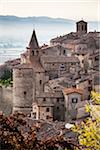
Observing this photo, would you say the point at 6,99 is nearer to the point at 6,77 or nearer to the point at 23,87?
the point at 23,87

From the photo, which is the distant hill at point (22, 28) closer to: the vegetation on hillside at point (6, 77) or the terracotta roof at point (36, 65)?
the terracotta roof at point (36, 65)

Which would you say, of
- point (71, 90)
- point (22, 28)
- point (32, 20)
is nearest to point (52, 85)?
point (71, 90)

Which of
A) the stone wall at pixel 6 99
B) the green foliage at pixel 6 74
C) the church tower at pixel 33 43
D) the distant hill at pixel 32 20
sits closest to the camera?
the distant hill at pixel 32 20

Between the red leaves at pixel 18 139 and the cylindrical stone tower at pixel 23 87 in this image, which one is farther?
the cylindrical stone tower at pixel 23 87

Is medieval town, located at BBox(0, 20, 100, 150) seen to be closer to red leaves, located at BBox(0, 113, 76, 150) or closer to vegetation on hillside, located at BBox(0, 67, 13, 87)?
vegetation on hillside, located at BBox(0, 67, 13, 87)

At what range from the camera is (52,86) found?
26062 millimetres

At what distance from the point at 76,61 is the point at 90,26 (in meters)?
9.07

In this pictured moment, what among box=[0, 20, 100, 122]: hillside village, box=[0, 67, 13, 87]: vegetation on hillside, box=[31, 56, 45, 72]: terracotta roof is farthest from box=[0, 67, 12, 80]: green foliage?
box=[31, 56, 45, 72]: terracotta roof

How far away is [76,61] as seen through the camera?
29.8 m

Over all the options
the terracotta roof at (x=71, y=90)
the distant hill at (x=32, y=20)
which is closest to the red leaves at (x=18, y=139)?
the distant hill at (x=32, y=20)

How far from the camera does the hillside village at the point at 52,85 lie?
24031mm

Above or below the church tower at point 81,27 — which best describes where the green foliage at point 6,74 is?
below

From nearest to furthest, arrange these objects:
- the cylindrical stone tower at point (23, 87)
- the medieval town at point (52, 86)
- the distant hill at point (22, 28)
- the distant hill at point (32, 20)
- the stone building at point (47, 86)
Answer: the distant hill at point (22, 28)
the distant hill at point (32, 20)
the medieval town at point (52, 86)
the stone building at point (47, 86)
the cylindrical stone tower at point (23, 87)

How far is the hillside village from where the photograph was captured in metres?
24.0
